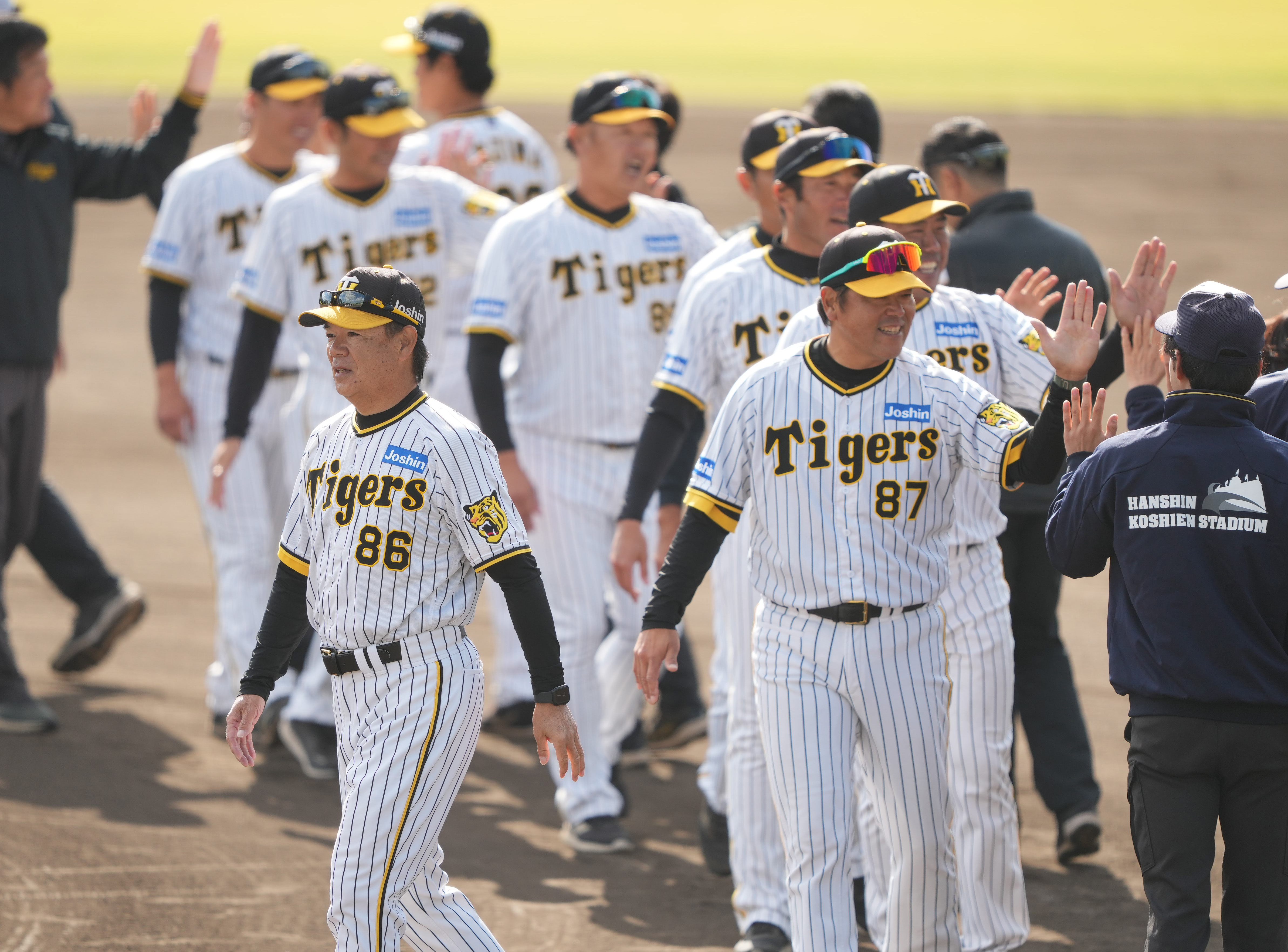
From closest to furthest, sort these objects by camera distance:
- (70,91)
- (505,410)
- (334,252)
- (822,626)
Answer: (822,626) → (505,410) → (334,252) → (70,91)

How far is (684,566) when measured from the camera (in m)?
4.05

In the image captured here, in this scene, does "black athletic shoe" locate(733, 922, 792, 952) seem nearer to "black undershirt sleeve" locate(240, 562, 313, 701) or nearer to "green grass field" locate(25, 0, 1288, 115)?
"black undershirt sleeve" locate(240, 562, 313, 701)

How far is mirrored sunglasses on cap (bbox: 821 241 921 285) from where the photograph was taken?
3848mm

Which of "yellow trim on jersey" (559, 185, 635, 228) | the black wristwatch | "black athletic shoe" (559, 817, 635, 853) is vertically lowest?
"black athletic shoe" (559, 817, 635, 853)

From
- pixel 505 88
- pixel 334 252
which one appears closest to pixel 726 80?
pixel 505 88

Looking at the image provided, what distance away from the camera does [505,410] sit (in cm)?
554

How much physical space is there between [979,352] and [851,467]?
865 mm

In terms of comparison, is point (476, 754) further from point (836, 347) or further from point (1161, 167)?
point (1161, 167)

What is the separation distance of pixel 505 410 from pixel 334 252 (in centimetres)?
119

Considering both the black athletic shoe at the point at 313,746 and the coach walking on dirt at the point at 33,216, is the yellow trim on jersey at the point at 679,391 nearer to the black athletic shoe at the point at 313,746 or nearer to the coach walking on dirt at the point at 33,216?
the black athletic shoe at the point at 313,746

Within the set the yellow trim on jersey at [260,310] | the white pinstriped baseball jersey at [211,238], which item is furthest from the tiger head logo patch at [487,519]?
the white pinstriped baseball jersey at [211,238]

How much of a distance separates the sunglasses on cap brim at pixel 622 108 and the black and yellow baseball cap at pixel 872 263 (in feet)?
6.03

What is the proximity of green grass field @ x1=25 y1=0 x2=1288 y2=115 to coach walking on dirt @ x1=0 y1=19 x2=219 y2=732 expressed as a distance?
20.9m

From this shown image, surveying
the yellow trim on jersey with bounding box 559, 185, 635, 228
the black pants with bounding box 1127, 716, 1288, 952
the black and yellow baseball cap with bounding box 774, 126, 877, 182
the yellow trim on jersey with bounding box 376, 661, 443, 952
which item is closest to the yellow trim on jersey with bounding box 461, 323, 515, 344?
the yellow trim on jersey with bounding box 559, 185, 635, 228
